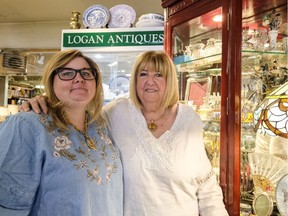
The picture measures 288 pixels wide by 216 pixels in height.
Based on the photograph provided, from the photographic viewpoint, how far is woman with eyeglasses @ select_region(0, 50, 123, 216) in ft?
3.69

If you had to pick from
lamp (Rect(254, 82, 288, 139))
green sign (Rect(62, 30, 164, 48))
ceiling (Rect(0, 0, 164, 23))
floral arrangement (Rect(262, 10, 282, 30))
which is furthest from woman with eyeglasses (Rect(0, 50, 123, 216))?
ceiling (Rect(0, 0, 164, 23))

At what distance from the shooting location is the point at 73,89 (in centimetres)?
131

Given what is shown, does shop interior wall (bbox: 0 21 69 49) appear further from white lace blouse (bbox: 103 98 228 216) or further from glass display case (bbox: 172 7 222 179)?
white lace blouse (bbox: 103 98 228 216)

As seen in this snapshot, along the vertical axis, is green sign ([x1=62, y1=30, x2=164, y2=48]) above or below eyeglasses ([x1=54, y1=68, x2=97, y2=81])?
above

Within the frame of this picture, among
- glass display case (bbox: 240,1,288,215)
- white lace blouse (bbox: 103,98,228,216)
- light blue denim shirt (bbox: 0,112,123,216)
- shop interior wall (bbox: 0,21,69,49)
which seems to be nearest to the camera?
light blue denim shirt (bbox: 0,112,123,216)

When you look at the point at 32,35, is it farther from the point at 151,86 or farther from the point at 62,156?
the point at 62,156

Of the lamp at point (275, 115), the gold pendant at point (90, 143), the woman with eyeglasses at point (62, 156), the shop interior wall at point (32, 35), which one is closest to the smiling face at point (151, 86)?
the woman with eyeglasses at point (62, 156)

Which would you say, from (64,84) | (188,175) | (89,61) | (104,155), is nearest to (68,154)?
(104,155)

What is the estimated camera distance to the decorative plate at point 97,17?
2.93 meters

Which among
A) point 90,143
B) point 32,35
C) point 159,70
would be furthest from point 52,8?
point 90,143

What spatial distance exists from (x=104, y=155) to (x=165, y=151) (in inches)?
12.3

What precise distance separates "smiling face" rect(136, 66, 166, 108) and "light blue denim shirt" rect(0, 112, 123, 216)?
19.4 inches

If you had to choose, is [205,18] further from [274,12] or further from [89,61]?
[89,61]

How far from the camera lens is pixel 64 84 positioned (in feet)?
4.26
